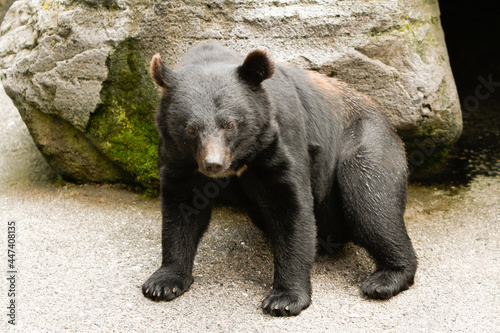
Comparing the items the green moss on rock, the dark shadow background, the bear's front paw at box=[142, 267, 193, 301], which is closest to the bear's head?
the bear's front paw at box=[142, 267, 193, 301]

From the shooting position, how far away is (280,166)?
184 inches

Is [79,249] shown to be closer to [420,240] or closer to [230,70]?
[230,70]

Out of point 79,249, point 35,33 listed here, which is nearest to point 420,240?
point 79,249

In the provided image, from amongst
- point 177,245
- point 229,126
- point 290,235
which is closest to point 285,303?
point 290,235

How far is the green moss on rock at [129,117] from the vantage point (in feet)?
20.4

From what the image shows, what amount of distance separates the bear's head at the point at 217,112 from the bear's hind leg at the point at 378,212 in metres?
1.08

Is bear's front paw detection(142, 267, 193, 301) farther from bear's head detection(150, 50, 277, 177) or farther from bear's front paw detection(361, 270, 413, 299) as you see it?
bear's front paw detection(361, 270, 413, 299)

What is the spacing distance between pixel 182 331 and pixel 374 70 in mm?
3549

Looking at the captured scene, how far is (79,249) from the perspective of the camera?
5.61m

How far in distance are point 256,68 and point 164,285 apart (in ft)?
6.45

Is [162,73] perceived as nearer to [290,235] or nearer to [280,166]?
[280,166]

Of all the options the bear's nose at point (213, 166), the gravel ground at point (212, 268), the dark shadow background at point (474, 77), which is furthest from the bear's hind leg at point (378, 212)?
the dark shadow background at point (474, 77)

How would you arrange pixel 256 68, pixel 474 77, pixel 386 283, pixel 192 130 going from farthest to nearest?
pixel 474 77, pixel 386 283, pixel 256 68, pixel 192 130

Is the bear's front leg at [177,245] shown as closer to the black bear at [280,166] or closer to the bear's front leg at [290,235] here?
the black bear at [280,166]
